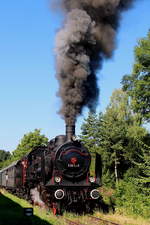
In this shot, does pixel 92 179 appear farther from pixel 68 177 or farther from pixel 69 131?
pixel 69 131

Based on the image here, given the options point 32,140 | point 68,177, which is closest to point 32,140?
point 32,140

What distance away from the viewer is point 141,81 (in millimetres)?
24625

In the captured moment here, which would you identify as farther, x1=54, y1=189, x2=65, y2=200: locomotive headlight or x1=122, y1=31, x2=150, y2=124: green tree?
x1=122, y1=31, x2=150, y2=124: green tree

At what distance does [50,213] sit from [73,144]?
9.64 ft

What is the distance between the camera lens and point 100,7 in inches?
608

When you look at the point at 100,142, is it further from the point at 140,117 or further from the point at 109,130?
the point at 140,117

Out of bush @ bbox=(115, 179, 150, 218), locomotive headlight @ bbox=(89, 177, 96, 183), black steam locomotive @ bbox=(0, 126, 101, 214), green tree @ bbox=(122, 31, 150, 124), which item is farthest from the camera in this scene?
green tree @ bbox=(122, 31, 150, 124)

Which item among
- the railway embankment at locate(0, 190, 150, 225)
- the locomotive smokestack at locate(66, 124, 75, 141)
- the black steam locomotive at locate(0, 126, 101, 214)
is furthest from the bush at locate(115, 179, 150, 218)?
the locomotive smokestack at locate(66, 124, 75, 141)

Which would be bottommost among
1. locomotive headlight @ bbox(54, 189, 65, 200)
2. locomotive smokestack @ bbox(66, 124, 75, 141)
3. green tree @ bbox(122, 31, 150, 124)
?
locomotive headlight @ bbox(54, 189, 65, 200)

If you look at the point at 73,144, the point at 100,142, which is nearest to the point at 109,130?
the point at 100,142

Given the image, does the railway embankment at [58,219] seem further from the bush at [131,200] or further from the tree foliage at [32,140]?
the tree foliage at [32,140]

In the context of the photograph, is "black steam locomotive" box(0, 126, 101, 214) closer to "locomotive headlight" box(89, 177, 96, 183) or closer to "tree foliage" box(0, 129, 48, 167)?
"locomotive headlight" box(89, 177, 96, 183)

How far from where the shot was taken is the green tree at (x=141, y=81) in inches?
973

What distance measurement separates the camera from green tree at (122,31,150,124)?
81.0 ft
